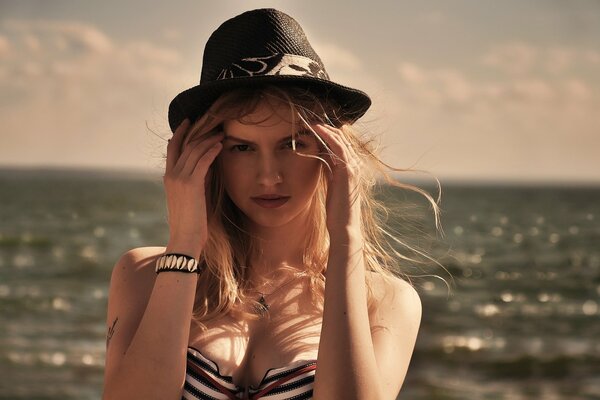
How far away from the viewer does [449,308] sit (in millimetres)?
15102

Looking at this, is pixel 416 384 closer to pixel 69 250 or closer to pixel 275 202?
pixel 275 202

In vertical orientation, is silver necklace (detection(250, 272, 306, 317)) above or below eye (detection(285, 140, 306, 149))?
below

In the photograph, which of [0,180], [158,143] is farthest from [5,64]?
[158,143]

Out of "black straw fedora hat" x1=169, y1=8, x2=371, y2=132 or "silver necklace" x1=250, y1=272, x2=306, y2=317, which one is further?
"silver necklace" x1=250, y1=272, x2=306, y2=317

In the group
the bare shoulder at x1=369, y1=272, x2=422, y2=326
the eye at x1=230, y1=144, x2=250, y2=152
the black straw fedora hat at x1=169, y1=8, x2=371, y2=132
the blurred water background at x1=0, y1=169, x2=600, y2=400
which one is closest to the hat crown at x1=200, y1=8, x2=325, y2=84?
the black straw fedora hat at x1=169, y1=8, x2=371, y2=132

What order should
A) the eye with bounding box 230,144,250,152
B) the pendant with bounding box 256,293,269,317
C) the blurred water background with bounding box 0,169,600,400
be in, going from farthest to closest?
the blurred water background with bounding box 0,169,600,400 → the pendant with bounding box 256,293,269,317 → the eye with bounding box 230,144,250,152

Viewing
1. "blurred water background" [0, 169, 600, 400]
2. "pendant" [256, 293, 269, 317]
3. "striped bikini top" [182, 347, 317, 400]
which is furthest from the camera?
"blurred water background" [0, 169, 600, 400]

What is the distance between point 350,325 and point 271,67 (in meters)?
0.79

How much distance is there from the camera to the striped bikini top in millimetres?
2633

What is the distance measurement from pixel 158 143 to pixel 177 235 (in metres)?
0.56

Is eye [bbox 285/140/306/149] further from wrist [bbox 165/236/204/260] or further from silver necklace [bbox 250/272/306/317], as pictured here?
silver necklace [bbox 250/272/306/317]

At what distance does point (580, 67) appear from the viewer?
53906 millimetres

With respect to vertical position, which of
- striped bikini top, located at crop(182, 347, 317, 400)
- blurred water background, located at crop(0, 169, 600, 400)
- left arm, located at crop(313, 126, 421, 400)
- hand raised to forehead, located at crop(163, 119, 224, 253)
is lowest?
striped bikini top, located at crop(182, 347, 317, 400)

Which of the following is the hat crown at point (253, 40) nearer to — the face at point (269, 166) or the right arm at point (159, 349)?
the face at point (269, 166)
